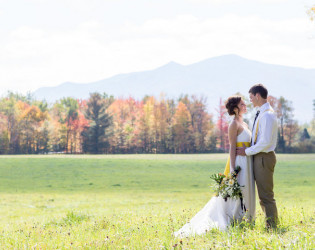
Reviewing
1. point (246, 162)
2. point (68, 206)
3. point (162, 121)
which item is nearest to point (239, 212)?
point (246, 162)

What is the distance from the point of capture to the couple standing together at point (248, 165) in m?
7.16

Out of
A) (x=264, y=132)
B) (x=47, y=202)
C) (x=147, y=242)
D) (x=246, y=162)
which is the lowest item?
(x=47, y=202)

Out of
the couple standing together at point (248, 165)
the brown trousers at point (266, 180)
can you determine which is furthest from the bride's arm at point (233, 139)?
the brown trousers at point (266, 180)

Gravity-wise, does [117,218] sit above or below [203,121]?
below

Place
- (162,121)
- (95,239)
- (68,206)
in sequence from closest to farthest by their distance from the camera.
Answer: (95,239), (68,206), (162,121)

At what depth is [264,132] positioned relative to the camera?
706 cm

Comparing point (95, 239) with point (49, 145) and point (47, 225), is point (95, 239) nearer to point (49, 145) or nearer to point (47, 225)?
point (47, 225)

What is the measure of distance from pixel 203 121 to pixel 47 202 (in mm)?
51984

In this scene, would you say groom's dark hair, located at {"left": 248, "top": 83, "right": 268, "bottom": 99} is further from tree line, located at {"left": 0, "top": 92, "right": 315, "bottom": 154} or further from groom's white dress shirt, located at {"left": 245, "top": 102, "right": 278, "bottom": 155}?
tree line, located at {"left": 0, "top": 92, "right": 315, "bottom": 154}

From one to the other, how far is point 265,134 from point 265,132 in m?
0.04

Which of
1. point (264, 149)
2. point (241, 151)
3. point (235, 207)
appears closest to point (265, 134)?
point (264, 149)

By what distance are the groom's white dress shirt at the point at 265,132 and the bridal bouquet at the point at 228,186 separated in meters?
0.50

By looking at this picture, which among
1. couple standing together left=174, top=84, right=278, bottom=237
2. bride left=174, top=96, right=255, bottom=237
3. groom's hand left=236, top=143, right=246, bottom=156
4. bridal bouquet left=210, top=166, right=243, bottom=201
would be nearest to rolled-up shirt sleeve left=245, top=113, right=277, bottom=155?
couple standing together left=174, top=84, right=278, bottom=237

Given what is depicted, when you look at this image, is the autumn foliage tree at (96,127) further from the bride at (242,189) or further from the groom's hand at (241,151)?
the groom's hand at (241,151)
